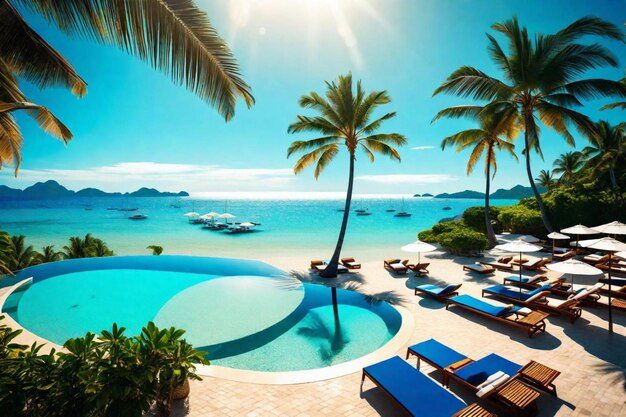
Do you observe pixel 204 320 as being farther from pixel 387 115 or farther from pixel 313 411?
pixel 387 115

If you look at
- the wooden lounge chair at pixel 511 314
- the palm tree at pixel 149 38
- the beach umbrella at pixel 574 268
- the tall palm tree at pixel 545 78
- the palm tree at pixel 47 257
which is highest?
the tall palm tree at pixel 545 78

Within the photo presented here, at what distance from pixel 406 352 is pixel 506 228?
21.9 metres

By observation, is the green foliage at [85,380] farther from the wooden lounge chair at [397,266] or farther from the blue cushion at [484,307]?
the wooden lounge chair at [397,266]

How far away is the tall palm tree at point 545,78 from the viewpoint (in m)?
12.6

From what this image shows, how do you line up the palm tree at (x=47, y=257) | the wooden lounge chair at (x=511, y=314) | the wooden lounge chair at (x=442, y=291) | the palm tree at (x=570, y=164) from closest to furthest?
the wooden lounge chair at (x=511, y=314) → the wooden lounge chair at (x=442, y=291) → the palm tree at (x=47, y=257) → the palm tree at (x=570, y=164)

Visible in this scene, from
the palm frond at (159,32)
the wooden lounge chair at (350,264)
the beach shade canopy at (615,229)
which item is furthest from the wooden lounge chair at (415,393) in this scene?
the beach shade canopy at (615,229)

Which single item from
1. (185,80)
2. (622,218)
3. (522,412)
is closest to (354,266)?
(522,412)

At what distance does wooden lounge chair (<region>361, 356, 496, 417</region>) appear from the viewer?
406cm

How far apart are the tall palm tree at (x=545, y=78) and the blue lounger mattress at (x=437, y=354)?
13.7 meters

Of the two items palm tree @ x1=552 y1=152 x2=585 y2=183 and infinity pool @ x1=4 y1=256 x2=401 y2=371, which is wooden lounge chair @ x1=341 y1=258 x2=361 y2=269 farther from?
palm tree @ x1=552 y1=152 x2=585 y2=183

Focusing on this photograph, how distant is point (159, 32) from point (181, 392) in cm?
544

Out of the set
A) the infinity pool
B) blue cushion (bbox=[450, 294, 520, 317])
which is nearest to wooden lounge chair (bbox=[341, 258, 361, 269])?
the infinity pool

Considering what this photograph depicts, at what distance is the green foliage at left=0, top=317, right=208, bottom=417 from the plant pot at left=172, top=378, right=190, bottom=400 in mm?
472

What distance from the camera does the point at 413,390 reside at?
4.53m
